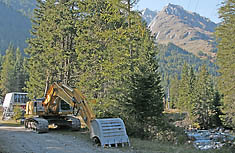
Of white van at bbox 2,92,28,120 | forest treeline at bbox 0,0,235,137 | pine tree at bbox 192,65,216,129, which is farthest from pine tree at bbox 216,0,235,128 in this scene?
white van at bbox 2,92,28,120

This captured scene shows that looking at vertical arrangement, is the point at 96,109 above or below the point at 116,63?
below

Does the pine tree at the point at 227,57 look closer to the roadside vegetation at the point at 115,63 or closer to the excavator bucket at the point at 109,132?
the roadside vegetation at the point at 115,63

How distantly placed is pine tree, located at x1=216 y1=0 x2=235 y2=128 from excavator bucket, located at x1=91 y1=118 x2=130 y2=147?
20882mm

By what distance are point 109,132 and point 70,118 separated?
20.8 ft

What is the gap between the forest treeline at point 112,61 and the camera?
14203mm

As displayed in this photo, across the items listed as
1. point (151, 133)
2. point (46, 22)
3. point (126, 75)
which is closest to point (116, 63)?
point (126, 75)

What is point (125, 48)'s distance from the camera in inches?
639

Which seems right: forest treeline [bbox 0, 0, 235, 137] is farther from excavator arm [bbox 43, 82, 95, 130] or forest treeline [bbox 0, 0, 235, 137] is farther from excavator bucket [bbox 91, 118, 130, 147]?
excavator bucket [bbox 91, 118, 130, 147]

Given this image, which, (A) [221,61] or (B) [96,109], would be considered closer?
(B) [96,109]

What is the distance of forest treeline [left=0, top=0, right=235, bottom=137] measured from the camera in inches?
559

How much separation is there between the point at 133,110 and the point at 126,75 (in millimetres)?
2509

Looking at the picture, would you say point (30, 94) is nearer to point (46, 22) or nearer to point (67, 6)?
point (46, 22)

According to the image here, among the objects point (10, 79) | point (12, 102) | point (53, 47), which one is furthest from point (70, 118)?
point (10, 79)

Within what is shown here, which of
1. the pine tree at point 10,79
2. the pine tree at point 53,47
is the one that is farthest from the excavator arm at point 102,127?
the pine tree at point 10,79
